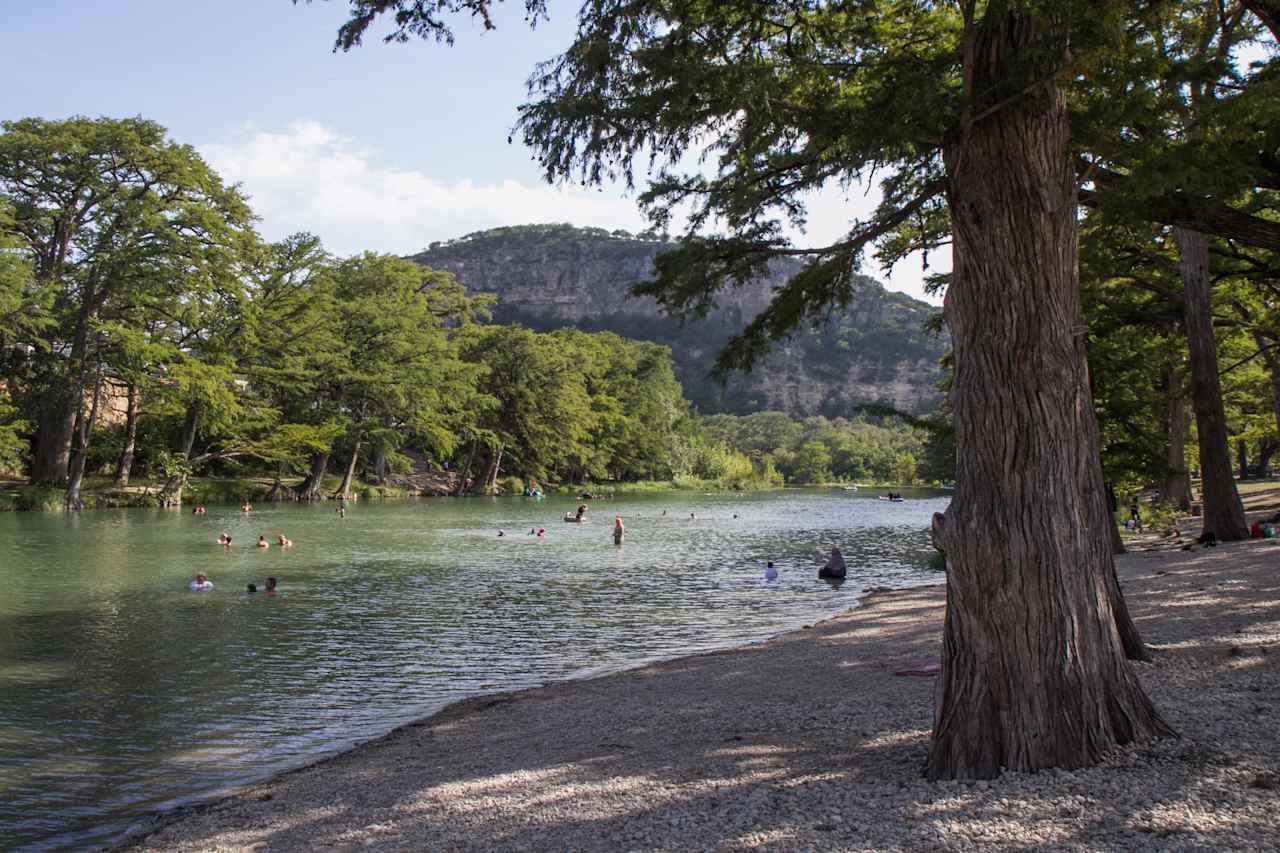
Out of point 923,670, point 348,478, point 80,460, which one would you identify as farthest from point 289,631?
point 348,478

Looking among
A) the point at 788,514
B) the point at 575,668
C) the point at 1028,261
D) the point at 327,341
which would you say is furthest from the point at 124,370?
the point at 1028,261

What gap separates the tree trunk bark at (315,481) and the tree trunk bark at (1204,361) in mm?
49425

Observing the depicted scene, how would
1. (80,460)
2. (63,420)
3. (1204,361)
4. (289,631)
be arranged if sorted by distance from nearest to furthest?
(289,631) → (1204,361) → (80,460) → (63,420)

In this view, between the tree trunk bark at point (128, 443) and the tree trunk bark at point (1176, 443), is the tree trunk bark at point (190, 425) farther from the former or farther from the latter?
the tree trunk bark at point (1176, 443)

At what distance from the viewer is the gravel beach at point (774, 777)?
14.1ft

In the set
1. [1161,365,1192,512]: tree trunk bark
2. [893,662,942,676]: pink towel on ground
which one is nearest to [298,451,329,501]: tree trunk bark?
[1161,365,1192,512]: tree trunk bark

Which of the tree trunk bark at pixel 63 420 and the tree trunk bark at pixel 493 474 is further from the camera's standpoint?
the tree trunk bark at pixel 493 474

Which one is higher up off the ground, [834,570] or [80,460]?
[80,460]

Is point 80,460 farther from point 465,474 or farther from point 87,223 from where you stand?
point 465,474

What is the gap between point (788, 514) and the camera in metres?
54.0

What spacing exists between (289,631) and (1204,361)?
53.6ft

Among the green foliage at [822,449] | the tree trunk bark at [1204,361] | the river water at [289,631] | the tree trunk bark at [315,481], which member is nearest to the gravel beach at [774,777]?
the river water at [289,631]

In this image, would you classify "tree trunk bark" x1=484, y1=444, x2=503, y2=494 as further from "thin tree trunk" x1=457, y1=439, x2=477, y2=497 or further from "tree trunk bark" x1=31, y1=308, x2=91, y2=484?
"tree trunk bark" x1=31, y1=308, x2=91, y2=484

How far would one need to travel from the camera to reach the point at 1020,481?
16.6 ft
